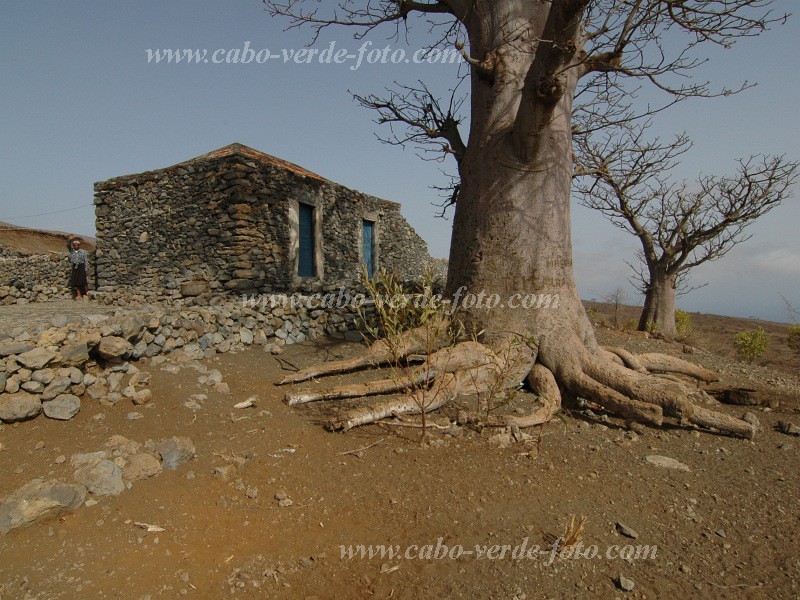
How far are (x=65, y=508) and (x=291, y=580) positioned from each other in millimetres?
1379

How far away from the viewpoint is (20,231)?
20.9 m

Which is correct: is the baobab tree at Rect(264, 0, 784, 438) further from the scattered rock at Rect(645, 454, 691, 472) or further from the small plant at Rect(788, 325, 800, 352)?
the small plant at Rect(788, 325, 800, 352)

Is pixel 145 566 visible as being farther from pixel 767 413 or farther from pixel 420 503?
pixel 767 413

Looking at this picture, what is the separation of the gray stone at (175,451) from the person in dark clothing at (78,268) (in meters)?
10.2

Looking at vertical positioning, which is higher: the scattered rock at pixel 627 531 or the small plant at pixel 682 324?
the small plant at pixel 682 324

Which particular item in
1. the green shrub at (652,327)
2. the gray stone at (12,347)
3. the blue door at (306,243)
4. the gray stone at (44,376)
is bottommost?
Answer: the gray stone at (44,376)

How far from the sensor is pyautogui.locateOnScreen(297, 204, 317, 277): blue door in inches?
389

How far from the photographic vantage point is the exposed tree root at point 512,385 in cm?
387

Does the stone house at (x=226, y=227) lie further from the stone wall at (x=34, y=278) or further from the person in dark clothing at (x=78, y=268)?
the stone wall at (x=34, y=278)

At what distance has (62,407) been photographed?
3404mm

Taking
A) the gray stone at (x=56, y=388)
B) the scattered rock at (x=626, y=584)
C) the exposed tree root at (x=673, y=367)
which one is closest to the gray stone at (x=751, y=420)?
the exposed tree root at (x=673, y=367)

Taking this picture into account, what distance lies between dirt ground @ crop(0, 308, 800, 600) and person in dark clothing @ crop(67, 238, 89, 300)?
30.6 feet

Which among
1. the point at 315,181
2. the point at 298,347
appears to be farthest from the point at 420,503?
the point at 315,181

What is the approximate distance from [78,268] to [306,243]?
20.1ft
